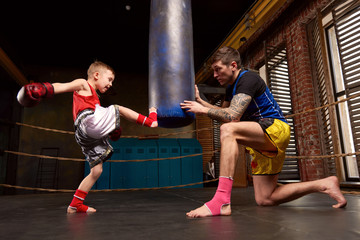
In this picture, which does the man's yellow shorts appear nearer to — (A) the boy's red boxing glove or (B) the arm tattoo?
(B) the arm tattoo

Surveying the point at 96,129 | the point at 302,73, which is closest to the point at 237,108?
the point at 96,129

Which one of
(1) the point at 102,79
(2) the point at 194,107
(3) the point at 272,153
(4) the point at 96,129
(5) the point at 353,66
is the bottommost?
(3) the point at 272,153

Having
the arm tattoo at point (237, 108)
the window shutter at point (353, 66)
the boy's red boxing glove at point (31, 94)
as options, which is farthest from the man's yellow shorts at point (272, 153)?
the window shutter at point (353, 66)

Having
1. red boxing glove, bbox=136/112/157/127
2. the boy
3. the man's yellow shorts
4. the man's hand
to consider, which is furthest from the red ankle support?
the man's yellow shorts

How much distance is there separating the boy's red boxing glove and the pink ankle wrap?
115 centimetres

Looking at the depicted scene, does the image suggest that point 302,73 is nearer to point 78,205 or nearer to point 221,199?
point 221,199

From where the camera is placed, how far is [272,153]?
1710mm

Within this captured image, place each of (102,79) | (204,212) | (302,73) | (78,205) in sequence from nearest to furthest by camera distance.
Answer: (204,212)
(78,205)
(102,79)
(302,73)

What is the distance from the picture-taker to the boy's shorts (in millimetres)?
1688

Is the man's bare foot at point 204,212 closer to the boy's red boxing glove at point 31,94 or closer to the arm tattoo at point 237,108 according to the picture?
the arm tattoo at point 237,108

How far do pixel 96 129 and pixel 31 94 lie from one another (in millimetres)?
431

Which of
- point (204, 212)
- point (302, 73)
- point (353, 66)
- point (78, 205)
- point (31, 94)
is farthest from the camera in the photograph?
point (302, 73)

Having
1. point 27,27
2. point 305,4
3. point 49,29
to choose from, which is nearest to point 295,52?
point 305,4

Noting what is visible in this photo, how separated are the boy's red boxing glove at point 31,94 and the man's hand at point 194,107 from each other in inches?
34.3
